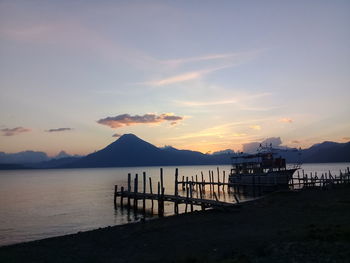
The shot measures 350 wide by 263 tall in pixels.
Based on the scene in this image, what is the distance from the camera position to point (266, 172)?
5875 cm

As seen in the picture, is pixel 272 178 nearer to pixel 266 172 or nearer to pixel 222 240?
pixel 266 172

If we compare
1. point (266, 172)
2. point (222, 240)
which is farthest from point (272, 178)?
point (222, 240)

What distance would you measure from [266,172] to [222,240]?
43.2m

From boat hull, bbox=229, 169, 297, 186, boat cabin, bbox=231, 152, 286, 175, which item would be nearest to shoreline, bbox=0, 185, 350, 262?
boat hull, bbox=229, 169, 297, 186

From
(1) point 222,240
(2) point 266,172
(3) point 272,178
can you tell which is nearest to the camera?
(1) point 222,240

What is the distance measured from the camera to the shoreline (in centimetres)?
1310

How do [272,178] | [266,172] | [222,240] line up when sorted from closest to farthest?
[222,240] → [272,178] → [266,172]

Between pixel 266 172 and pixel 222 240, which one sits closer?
pixel 222 240

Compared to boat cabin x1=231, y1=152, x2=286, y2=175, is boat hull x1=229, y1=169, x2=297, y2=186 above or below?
below

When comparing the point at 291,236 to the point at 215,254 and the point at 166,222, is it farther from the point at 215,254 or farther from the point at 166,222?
the point at 166,222

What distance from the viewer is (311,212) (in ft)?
80.5

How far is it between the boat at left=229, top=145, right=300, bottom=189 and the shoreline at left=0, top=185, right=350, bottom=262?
26.5 m

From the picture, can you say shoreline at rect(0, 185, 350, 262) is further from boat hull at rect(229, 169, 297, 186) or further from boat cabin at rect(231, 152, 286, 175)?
boat cabin at rect(231, 152, 286, 175)

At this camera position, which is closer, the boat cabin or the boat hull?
the boat hull
